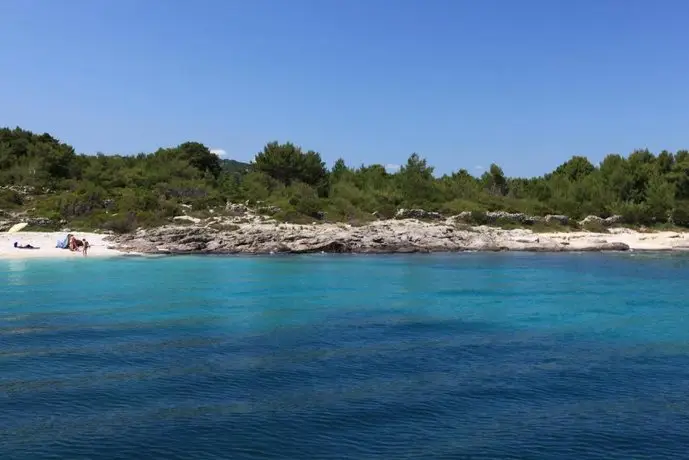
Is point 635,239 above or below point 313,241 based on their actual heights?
above

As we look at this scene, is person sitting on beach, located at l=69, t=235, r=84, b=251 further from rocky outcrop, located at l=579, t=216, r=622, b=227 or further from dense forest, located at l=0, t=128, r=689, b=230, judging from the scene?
rocky outcrop, located at l=579, t=216, r=622, b=227

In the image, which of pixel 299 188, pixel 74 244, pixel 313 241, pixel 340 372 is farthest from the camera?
pixel 299 188

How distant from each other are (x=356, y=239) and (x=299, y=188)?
2581cm

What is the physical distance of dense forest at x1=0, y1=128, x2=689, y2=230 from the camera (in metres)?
54.9


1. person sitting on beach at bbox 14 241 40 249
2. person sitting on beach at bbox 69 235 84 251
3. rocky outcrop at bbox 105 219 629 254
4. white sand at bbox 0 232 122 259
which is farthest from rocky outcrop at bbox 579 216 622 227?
person sitting on beach at bbox 14 241 40 249

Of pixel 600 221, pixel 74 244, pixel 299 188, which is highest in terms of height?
pixel 299 188

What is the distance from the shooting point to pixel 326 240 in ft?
142

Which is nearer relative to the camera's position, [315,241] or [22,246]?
[22,246]

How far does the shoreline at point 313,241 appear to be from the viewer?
136ft

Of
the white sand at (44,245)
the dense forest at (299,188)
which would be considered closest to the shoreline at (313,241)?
the white sand at (44,245)

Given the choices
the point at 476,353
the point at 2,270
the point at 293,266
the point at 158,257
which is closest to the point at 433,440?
the point at 476,353

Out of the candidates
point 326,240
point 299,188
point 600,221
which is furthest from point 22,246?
point 600,221

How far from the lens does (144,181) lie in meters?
68.6

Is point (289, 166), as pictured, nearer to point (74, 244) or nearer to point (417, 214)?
point (417, 214)
